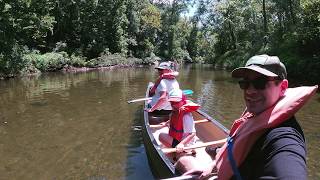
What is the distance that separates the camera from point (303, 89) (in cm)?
219

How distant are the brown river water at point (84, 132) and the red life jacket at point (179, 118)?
1192 mm

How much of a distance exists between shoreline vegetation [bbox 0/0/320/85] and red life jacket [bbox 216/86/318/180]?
675 inches

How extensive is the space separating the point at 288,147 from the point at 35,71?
29.4m

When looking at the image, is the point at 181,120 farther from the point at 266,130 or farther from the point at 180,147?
the point at 266,130

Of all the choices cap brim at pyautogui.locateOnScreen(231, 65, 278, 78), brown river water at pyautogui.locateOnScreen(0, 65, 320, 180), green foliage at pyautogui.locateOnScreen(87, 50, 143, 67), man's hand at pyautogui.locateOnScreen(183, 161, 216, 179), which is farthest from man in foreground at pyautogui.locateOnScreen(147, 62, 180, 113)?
green foliage at pyautogui.locateOnScreen(87, 50, 143, 67)

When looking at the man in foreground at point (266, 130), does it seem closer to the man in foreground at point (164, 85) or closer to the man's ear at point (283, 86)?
the man's ear at point (283, 86)

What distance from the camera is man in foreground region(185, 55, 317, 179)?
1856 millimetres

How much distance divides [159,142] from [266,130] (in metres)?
5.48

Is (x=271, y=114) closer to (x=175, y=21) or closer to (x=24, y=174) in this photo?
(x=24, y=174)

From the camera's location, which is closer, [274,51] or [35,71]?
[274,51]

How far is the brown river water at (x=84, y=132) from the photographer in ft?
24.7

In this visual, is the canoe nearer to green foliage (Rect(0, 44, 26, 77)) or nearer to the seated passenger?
the seated passenger

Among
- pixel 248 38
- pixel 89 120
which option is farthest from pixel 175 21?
pixel 89 120

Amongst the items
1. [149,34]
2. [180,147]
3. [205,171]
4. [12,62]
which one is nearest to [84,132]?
[180,147]
